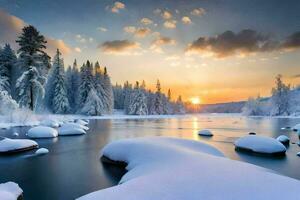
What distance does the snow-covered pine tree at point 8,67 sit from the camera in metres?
50.2

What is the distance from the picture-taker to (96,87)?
6819 centimetres

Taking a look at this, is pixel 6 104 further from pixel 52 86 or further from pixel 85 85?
pixel 85 85

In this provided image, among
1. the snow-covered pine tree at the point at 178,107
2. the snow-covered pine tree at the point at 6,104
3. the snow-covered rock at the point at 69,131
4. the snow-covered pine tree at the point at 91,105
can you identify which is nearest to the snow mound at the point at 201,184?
the snow-covered rock at the point at 69,131

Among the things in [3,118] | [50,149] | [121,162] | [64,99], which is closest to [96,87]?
[64,99]

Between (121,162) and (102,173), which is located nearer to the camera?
(102,173)

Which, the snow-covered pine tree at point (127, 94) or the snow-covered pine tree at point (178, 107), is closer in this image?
the snow-covered pine tree at point (127, 94)

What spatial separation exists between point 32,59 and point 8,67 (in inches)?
842

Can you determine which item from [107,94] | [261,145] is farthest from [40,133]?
[107,94]

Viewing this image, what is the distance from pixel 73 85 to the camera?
7094 cm

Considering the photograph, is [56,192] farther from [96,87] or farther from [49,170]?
[96,87]

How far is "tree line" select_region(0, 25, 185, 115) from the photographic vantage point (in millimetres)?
35969

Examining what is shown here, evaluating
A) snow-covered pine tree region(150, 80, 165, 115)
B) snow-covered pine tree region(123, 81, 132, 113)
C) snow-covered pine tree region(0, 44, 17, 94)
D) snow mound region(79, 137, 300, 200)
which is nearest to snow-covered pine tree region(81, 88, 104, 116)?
snow-covered pine tree region(0, 44, 17, 94)

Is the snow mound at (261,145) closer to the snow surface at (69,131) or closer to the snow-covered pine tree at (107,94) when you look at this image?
the snow surface at (69,131)

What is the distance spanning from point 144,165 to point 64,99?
5100cm
